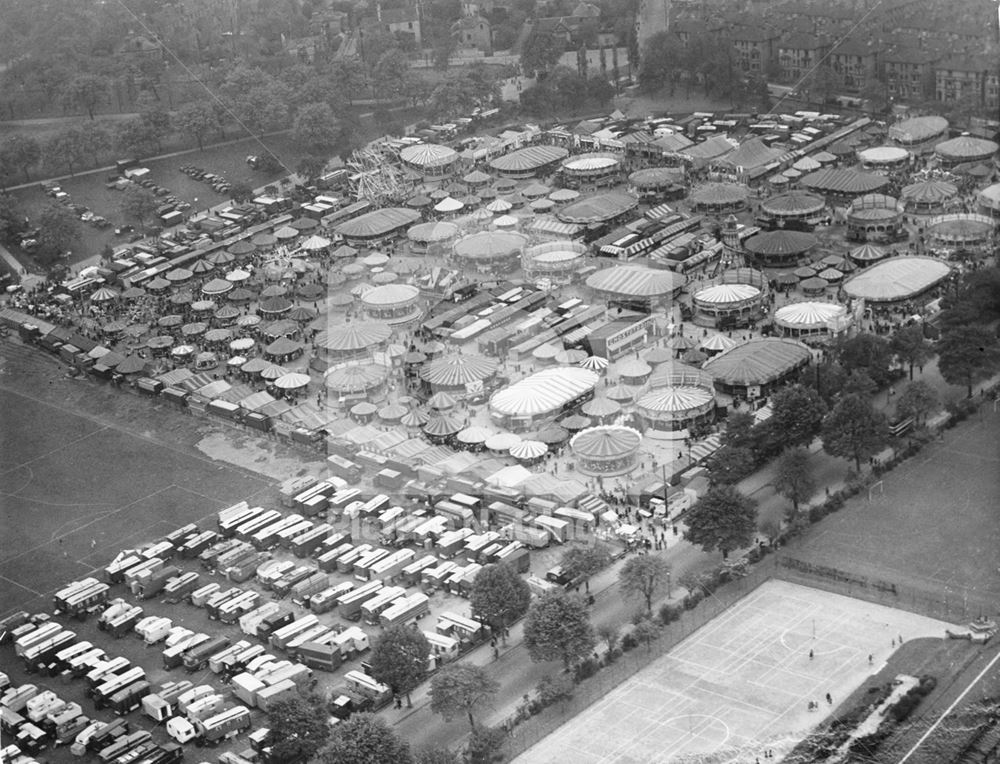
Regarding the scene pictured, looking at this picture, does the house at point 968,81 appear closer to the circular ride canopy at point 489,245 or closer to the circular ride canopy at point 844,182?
the circular ride canopy at point 844,182

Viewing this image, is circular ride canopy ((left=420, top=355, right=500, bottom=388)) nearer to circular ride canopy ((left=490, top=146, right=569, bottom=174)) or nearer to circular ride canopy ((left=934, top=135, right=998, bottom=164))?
circular ride canopy ((left=490, top=146, right=569, bottom=174))

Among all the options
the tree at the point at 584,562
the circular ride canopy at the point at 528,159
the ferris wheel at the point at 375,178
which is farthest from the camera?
the circular ride canopy at the point at 528,159

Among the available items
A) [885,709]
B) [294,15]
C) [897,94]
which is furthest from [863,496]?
[294,15]

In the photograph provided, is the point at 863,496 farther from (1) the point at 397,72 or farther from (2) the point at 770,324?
(1) the point at 397,72

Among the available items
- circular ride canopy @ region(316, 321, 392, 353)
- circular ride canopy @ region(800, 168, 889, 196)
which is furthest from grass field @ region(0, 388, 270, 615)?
circular ride canopy @ region(800, 168, 889, 196)

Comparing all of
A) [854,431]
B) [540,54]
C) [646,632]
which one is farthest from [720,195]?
[646,632]

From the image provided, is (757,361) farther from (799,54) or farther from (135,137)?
(135,137)

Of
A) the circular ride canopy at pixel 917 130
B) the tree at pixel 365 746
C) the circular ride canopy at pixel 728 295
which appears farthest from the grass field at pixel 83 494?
the circular ride canopy at pixel 917 130
